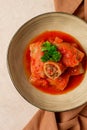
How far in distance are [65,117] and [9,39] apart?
37 centimetres

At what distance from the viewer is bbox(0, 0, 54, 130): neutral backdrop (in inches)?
72.5

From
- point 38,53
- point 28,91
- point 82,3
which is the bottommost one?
point 28,91

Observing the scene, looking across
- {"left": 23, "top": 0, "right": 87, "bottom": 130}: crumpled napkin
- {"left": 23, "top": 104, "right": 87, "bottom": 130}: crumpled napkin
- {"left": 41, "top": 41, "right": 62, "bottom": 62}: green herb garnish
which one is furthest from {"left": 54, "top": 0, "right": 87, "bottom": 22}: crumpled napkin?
{"left": 23, "top": 104, "right": 87, "bottom": 130}: crumpled napkin

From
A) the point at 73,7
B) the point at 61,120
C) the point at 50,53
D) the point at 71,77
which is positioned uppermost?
the point at 73,7

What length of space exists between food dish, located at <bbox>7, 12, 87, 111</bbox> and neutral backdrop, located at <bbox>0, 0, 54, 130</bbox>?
0.05 m

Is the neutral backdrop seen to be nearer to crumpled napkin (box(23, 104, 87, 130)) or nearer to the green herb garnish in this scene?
crumpled napkin (box(23, 104, 87, 130))

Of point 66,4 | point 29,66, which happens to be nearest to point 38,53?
point 29,66

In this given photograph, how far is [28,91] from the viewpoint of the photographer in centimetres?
181

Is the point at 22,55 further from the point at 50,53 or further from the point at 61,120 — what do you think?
the point at 61,120

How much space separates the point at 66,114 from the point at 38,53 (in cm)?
25

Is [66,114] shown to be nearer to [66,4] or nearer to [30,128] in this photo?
[30,128]

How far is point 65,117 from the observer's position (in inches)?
71.2

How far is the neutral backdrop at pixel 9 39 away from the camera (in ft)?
6.04

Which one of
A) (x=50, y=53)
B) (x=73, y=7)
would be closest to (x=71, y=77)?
(x=50, y=53)
